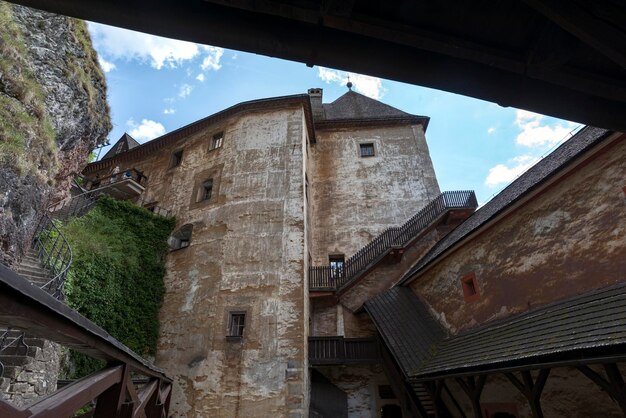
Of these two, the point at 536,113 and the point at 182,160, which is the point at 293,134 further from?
the point at 536,113

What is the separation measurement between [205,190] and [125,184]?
Answer: 5205 millimetres

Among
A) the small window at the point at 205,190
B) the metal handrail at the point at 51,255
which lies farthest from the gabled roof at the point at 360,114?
the metal handrail at the point at 51,255

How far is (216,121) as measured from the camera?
1903 cm

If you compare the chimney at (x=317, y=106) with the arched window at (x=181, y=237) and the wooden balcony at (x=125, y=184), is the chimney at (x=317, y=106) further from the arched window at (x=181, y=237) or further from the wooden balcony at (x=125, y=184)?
the arched window at (x=181, y=237)

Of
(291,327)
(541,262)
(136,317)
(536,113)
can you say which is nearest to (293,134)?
(291,327)

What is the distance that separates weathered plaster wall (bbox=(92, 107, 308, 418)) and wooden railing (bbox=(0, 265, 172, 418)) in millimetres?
8706

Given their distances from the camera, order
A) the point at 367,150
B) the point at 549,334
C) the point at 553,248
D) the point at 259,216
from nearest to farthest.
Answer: the point at 549,334 < the point at 553,248 < the point at 259,216 < the point at 367,150

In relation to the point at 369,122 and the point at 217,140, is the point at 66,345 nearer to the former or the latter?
the point at 217,140

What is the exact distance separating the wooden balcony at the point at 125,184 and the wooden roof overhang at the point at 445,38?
1877cm

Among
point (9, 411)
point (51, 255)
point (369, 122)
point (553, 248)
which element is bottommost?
point (9, 411)

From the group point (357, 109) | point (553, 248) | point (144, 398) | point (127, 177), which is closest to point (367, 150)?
point (357, 109)

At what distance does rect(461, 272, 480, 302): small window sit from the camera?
9.80m

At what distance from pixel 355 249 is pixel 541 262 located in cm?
1057

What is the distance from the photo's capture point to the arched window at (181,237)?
15845mm
